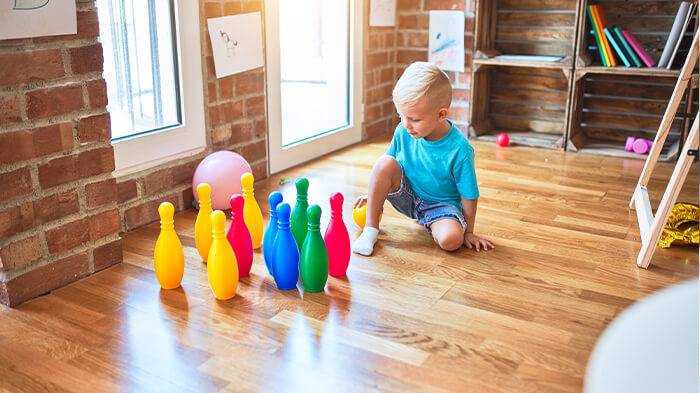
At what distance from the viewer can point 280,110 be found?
9.52 ft

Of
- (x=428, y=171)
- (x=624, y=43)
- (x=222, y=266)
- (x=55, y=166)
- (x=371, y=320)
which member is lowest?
(x=371, y=320)

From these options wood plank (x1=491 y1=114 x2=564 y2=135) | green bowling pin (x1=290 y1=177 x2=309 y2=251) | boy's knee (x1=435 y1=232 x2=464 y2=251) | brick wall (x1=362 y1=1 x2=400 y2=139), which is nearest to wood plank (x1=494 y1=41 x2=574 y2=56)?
wood plank (x1=491 y1=114 x2=564 y2=135)

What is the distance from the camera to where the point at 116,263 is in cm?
193

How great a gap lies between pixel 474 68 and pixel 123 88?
6.28ft

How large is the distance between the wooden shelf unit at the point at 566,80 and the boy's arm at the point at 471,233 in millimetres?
1516

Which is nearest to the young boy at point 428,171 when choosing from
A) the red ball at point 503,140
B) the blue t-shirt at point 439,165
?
the blue t-shirt at point 439,165

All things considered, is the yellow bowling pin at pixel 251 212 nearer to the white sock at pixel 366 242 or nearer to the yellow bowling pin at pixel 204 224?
the yellow bowling pin at pixel 204 224

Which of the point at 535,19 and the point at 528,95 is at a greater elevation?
the point at 535,19

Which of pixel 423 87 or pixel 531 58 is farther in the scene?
pixel 531 58

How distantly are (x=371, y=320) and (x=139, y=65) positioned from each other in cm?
125

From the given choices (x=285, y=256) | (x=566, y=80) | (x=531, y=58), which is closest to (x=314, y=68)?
(x=531, y=58)

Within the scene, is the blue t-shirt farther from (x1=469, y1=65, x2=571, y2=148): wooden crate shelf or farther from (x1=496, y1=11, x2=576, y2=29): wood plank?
(x1=496, y1=11, x2=576, y2=29): wood plank

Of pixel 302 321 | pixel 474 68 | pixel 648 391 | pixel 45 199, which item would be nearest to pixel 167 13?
pixel 45 199

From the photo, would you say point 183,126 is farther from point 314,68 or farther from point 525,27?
point 525,27
